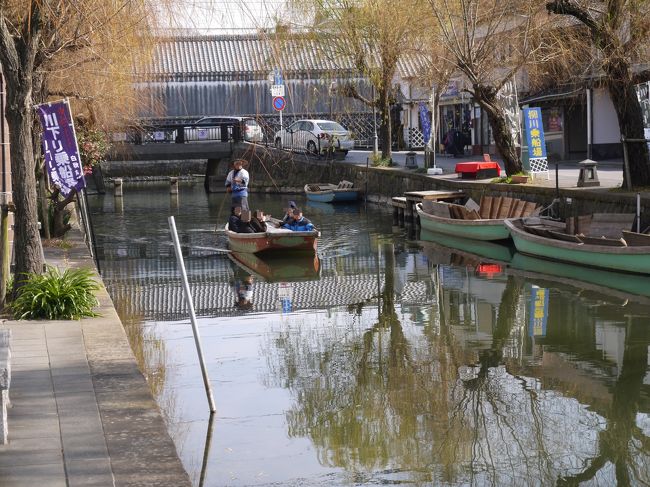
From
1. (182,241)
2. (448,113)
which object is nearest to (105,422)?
(182,241)

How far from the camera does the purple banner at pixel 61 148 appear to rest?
656 inches

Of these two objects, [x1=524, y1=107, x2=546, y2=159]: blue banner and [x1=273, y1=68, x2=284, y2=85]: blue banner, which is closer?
[x1=273, y1=68, x2=284, y2=85]: blue banner

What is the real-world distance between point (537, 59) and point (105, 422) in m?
23.3

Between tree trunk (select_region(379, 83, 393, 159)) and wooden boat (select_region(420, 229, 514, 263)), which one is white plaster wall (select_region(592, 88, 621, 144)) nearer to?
tree trunk (select_region(379, 83, 393, 159))

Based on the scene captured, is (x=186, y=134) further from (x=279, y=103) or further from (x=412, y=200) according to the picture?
(x=279, y=103)

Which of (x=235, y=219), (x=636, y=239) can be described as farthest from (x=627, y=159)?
(x=235, y=219)

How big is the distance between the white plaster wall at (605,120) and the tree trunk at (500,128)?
7755mm

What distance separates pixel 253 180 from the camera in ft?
173

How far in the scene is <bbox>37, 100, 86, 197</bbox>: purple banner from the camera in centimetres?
1666

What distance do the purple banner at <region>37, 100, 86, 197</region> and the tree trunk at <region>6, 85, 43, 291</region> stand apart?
300 cm

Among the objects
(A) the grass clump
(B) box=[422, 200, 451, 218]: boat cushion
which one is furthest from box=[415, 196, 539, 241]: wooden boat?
(A) the grass clump

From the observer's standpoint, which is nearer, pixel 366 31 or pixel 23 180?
pixel 23 180

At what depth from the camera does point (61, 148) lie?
54.9 feet

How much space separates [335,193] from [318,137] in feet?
24.1
